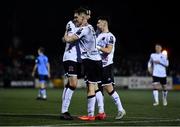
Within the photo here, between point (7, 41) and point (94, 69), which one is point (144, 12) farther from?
point (94, 69)

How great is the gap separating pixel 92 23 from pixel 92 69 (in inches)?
1241

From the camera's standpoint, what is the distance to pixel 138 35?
5484 cm

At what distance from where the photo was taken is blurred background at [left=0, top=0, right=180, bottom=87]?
148 feet

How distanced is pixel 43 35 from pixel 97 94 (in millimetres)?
46307

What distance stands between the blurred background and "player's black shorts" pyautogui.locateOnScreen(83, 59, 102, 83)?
2896 centimetres

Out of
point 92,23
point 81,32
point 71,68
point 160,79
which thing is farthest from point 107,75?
point 92,23

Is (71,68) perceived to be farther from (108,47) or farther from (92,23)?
(92,23)

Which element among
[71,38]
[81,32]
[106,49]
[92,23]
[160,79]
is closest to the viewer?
[71,38]

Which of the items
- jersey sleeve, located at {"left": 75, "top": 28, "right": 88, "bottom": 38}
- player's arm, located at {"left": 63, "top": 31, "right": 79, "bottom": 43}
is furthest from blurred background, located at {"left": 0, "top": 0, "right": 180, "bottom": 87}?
player's arm, located at {"left": 63, "top": 31, "right": 79, "bottom": 43}

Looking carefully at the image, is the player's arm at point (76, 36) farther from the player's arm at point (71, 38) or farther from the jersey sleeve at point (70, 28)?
the jersey sleeve at point (70, 28)

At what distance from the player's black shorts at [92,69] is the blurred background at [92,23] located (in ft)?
95.0

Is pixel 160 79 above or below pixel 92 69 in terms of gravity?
below

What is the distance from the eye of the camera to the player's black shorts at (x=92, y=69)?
43.7 ft

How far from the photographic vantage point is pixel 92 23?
147 ft
